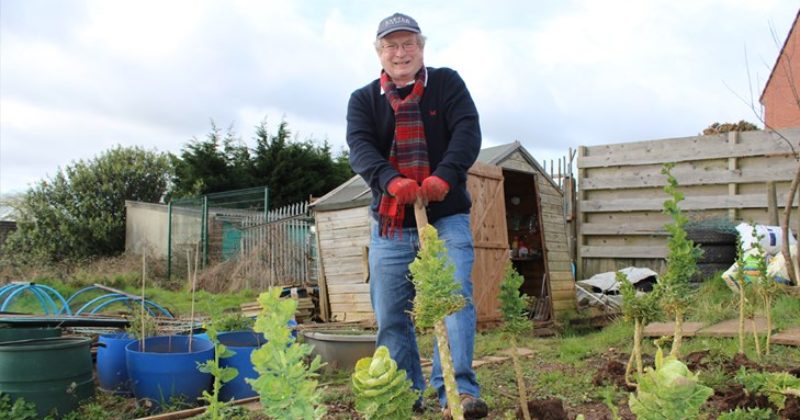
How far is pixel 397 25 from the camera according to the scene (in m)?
2.56

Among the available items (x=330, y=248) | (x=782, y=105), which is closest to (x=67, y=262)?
(x=330, y=248)

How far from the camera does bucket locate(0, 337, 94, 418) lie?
10.4 ft

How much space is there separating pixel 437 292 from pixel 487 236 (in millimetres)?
6425

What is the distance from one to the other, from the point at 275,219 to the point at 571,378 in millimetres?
9654

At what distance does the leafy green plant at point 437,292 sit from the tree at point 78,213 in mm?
17484

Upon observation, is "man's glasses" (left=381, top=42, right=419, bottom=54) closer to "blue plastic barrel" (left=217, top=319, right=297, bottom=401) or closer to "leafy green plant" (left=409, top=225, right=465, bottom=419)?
"leafy green plant" (left=409, top=225, right=465, bottom=419)

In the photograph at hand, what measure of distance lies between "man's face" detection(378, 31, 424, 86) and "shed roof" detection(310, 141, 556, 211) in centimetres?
473

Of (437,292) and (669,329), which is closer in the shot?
(437,292)

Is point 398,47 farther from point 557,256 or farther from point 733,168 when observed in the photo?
point 733,168

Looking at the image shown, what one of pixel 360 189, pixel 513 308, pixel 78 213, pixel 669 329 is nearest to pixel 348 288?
pixel 360 189

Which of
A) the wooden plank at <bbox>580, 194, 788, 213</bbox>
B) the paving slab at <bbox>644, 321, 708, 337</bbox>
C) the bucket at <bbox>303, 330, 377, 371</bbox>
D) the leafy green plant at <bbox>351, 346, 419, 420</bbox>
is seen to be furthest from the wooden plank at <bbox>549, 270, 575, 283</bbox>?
the leafy green plant at <bbox>351, 346, 419, 420</bbox>

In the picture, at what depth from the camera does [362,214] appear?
763 cm

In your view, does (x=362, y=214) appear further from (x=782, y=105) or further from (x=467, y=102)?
(x=782, y=105)

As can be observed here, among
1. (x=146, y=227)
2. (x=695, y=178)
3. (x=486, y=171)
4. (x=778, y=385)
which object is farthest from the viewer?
(x=146, y=227)
